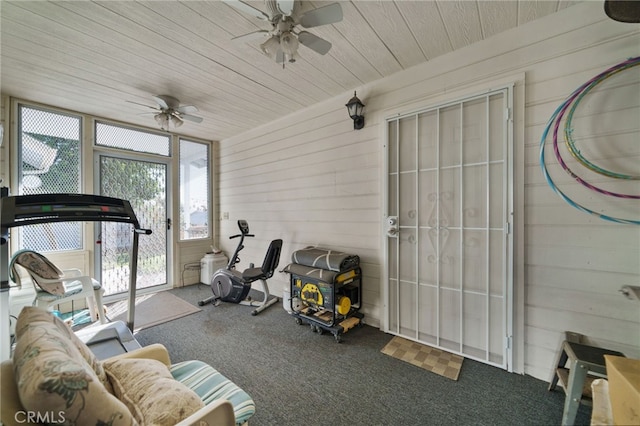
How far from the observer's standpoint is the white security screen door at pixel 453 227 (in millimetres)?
2094

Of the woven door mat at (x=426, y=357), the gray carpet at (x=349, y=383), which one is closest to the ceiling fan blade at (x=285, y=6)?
the gray carpet at (x=349, y=383)

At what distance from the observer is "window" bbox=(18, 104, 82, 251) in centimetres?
308

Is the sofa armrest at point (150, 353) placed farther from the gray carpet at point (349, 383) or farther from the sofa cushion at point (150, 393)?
the gray carpet at point (349, 383)

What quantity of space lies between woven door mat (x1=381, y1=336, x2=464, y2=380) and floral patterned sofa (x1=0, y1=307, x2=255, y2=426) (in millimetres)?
1598

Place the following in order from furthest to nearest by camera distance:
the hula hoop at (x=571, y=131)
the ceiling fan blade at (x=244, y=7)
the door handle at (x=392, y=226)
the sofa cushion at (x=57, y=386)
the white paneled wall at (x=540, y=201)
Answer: the door handle at (x=392, y=226) → the white paneled wall at (x=540, y=201) → the hula hoop at (x=571, y=131) → the ceiling fan blade at (x=244, y=7) → the sofa cushion at (x=57, y=386)

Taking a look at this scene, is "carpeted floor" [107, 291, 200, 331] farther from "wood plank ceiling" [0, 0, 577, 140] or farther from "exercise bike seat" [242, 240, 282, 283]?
"wood plank ceiling" [0, 0, 577, 140]

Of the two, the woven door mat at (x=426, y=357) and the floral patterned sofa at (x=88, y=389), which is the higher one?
the floral patterned sofa at (x=88, y=389)

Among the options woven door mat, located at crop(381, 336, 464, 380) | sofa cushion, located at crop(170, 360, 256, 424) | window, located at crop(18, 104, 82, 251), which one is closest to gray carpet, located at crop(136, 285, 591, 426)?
woven door mat, located at crop(381, 336, 464, 380)

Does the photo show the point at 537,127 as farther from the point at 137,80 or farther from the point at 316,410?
the point at 137,80

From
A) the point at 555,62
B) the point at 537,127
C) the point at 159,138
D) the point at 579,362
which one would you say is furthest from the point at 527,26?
the point at 159,138

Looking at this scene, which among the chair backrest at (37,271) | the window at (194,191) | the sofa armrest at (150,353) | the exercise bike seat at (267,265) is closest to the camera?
the sofa armrest at (150,353)

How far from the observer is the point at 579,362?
145 cm

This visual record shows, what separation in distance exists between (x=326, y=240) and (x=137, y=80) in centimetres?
283

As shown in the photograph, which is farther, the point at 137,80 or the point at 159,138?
the point at 159,138
